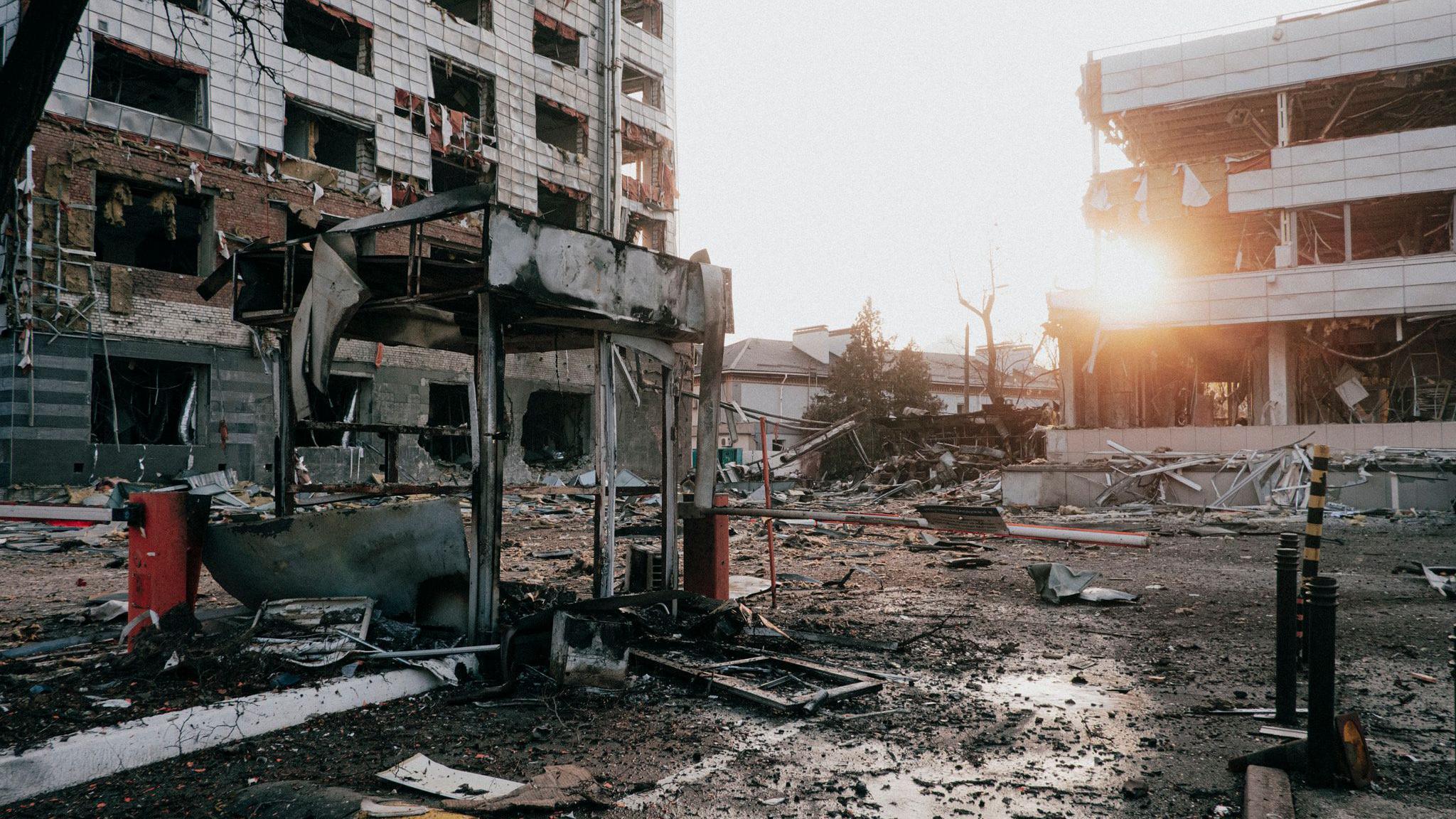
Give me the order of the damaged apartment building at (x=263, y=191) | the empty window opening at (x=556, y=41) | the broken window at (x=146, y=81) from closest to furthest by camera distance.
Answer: the damaged apartment building at (x=263, y=191) < the broken window at (x=146, y=81) < the empty window opening at (x=556, y=41)

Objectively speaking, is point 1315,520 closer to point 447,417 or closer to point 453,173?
point 447,417

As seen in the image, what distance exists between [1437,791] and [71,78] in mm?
21342

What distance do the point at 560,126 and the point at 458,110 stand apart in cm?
399

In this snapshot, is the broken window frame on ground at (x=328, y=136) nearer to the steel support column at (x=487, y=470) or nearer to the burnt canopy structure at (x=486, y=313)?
the burnt canopy structure at (x=486, y=313)

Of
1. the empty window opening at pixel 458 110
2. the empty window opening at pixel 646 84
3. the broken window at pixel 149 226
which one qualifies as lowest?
the broken window at pixel 149 226

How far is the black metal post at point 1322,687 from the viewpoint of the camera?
3.59 metres

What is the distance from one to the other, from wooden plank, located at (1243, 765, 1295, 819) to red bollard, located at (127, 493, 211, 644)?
549 cm

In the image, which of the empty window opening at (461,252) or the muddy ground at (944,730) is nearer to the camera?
the muddy ground at (944,730)

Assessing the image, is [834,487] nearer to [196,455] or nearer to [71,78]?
[196,455]

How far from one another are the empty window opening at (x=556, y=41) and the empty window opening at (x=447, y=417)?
10794 mm

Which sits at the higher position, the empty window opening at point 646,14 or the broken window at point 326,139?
the empty window opening at point 646,14

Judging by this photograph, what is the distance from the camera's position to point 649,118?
2892 cm

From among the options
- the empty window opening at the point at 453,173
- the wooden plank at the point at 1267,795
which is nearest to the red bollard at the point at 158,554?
the wooden plank at the point at 1267,795

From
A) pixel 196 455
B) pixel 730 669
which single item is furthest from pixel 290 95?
pixel 730 669
